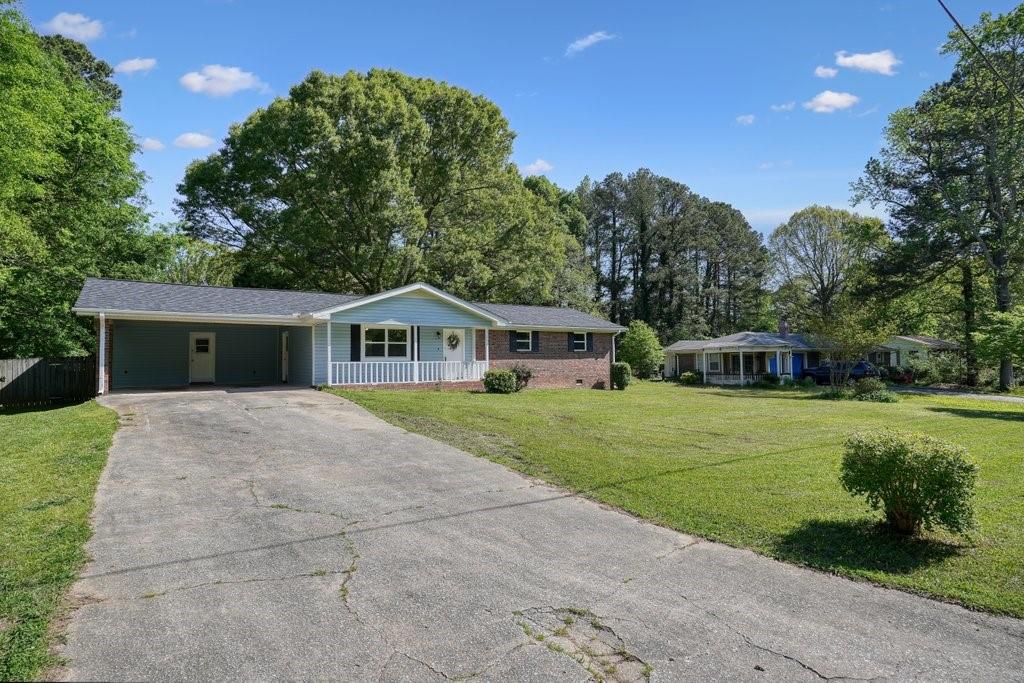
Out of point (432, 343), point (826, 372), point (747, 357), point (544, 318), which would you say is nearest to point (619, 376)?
point (544, 318)

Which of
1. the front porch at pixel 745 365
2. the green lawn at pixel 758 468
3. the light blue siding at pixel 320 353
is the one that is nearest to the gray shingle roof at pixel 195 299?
the light blue siding at pixel 320 353

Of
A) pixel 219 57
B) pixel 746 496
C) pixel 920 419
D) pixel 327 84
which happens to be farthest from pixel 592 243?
pixel 746 496

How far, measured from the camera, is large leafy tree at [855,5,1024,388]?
29.7m

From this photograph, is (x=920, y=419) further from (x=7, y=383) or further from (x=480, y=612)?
(x=7, y=383)

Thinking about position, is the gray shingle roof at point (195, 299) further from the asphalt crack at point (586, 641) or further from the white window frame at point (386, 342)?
the asphalt crack at point (586, 641)

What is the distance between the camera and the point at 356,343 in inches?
804

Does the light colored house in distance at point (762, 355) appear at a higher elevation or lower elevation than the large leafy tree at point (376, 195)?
lower

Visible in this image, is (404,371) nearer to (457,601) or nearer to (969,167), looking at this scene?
(457,601)

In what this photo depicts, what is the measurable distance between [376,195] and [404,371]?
12.8m

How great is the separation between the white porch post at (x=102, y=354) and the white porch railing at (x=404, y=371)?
6.28 meters

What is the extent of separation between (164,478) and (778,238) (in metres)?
56.7

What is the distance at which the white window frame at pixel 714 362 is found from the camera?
4050cm

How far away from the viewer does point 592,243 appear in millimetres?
55000

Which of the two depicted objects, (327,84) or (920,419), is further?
(327,84)
